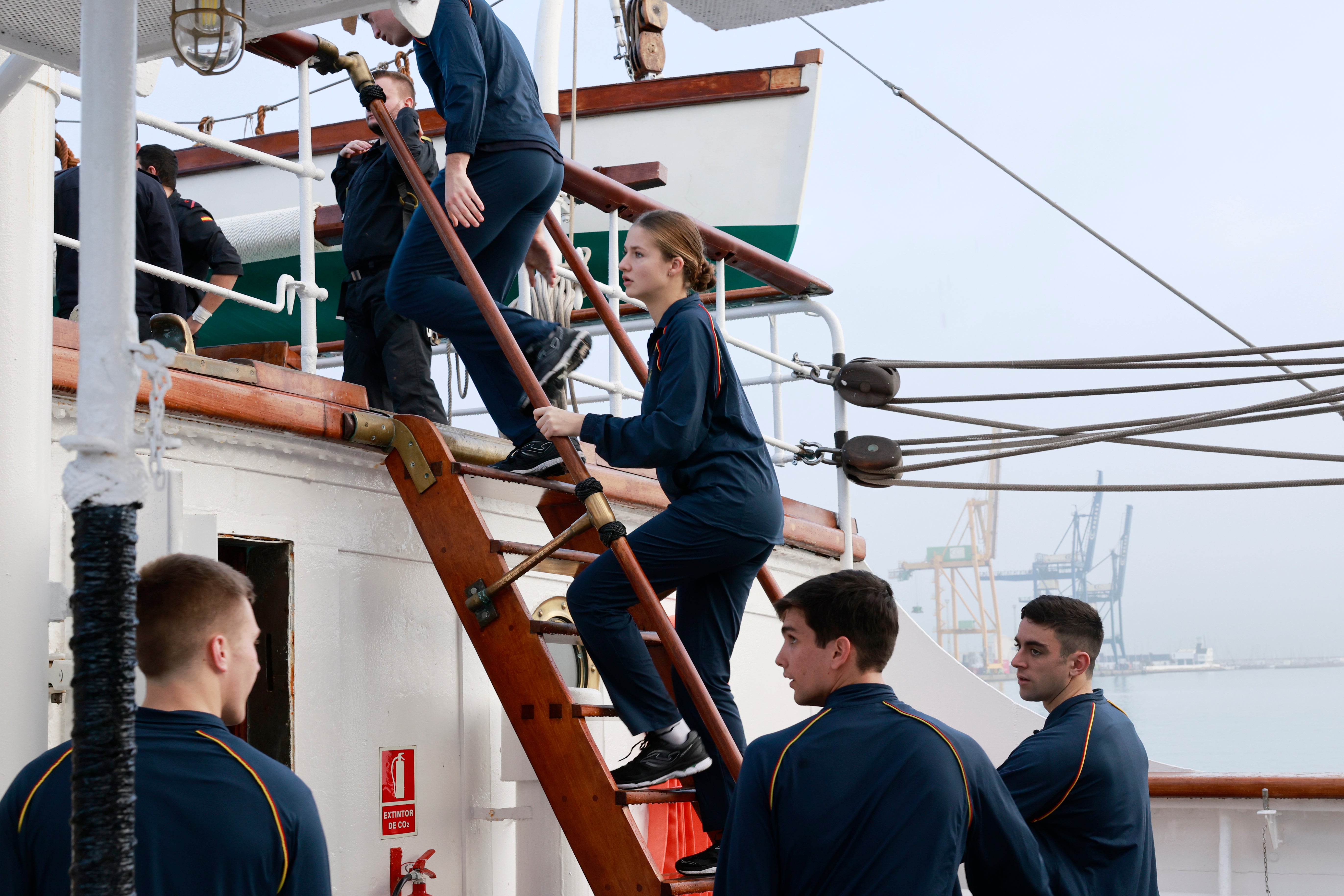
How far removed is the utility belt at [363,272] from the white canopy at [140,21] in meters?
2.56

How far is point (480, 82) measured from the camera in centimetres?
364

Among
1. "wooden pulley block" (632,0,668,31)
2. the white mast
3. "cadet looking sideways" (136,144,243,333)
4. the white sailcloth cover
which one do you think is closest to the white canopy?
the white mast

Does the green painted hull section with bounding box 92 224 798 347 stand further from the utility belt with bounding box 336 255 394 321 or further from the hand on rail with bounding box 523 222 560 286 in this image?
the hand on rail with bounding box 523 222 560 286

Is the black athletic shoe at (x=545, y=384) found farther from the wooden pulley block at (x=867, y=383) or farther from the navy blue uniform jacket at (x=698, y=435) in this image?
the wooden pulley block at (x=867, y=383)

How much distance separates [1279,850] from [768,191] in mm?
7959

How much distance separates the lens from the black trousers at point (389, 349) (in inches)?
184

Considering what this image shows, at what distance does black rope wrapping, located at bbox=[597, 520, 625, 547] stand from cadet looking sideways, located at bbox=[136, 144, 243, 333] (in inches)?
→ 125

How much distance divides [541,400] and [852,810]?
1.52m

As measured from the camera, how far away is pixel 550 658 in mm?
3348

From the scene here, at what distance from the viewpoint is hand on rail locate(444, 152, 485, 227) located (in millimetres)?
3639

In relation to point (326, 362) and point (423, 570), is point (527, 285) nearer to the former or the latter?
point (423, 570)

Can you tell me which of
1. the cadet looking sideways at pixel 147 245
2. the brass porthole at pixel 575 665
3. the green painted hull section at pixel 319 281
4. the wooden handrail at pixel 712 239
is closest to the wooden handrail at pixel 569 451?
the wooden handrail at pixel 712 239

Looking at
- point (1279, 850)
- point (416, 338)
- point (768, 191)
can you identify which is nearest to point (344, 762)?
point (416, 338)

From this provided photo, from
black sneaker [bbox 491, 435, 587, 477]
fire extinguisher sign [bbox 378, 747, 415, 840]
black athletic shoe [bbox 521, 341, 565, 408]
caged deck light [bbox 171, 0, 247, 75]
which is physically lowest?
fire extinguisher sign [bbox 378, 747, 415, 840]
